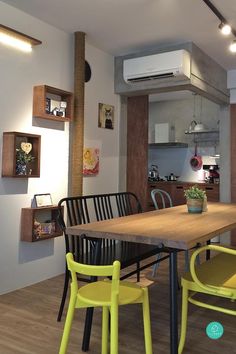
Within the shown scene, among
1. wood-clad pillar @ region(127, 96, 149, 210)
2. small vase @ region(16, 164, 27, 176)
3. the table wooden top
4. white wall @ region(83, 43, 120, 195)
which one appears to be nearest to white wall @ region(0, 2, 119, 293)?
white wall @ region(83, 43, 120, 195)

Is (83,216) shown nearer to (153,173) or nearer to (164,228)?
(164,228)

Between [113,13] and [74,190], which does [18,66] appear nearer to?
[113,13]

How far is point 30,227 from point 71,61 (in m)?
1.79

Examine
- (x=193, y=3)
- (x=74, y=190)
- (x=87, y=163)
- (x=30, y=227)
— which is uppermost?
(x=193, y=3)

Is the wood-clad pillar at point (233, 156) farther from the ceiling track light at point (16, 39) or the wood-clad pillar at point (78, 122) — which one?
the ceiling track light at point (16, 39)

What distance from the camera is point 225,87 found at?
480 centimetres

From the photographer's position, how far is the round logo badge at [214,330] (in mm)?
2309

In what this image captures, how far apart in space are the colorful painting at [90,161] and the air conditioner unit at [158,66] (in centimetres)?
92

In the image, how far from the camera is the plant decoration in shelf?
3.04 m

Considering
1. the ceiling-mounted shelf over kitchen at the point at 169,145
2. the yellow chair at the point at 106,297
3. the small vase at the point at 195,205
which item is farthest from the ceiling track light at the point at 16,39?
the ceiling-mounted shelf over kitchen at the point at 169,145

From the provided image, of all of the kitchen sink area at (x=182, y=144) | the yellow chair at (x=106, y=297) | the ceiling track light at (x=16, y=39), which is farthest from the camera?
the kitchen sink area at (x=182, y=144)

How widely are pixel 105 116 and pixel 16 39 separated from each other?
4.84ft

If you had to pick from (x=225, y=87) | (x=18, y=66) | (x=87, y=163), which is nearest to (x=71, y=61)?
(x=18, y=66)

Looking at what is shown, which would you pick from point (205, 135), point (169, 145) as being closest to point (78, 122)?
point (169, 145)
